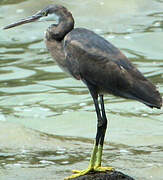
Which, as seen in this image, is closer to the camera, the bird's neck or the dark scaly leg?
the dark scaly leg

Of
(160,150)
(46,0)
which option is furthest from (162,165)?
(46,0)

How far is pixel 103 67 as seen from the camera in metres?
7.27

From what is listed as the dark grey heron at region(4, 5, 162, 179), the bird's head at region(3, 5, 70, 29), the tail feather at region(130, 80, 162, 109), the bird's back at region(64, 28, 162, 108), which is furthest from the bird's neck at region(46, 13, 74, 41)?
the tail feather at region(130, 80, 162, 109)

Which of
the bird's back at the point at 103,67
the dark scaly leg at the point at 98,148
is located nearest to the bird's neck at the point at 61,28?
the bird's back at the point at 103,67

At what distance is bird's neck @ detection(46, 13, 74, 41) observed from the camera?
7.70m

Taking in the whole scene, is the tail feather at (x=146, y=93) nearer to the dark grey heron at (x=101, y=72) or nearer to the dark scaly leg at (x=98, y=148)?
the dark grey heron at (x=101, y=72)

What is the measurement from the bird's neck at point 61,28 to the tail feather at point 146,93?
1063mm

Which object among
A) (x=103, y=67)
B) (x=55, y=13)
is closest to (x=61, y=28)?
(x=55, y=13)

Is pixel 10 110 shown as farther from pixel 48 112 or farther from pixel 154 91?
pixel 154 91

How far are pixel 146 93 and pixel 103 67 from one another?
0.52m

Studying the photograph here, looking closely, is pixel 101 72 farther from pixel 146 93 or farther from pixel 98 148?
pixel 98 148

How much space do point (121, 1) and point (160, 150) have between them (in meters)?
8.04

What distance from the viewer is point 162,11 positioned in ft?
53.4

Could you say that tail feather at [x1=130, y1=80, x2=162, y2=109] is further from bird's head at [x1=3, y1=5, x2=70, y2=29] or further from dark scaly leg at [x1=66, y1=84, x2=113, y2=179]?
bird's head at [x1=3, y1=5, x2=70, y2=29]
